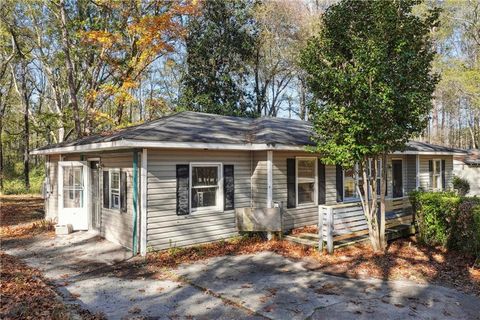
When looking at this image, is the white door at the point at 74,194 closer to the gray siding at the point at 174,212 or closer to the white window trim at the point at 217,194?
the gray siding at the point at 174,212

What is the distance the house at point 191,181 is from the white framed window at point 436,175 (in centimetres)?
583

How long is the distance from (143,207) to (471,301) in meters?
6.76

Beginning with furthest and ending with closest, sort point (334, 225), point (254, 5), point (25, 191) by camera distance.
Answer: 1. point (25, 191)
2. point (254, 5)
3. point (334, 225)

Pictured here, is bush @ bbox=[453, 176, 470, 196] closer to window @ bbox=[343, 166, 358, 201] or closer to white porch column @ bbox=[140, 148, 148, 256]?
window @ bbox=[343, 166, 358, 201]

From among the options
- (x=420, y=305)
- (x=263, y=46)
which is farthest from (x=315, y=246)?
(x=263, y=46)

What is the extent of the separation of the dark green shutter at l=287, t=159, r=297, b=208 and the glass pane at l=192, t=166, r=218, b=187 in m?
2.32

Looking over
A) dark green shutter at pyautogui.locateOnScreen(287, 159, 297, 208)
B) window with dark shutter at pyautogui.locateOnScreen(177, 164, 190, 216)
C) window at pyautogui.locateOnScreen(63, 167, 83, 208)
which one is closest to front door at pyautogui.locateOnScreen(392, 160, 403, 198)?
dark green shutter at pyautogui.locateOnScreen(287, 159, 297, 208)

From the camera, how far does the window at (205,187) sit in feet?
29.9

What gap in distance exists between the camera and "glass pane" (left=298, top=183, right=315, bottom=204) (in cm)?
1079

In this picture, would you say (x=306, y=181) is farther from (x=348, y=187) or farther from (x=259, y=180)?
(x=348, y=187)

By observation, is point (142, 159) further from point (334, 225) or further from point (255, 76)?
point (255, 76)

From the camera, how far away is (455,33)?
91.3ft

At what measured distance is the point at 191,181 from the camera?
29.5ft

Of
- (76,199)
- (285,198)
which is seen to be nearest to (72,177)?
(76,199)
